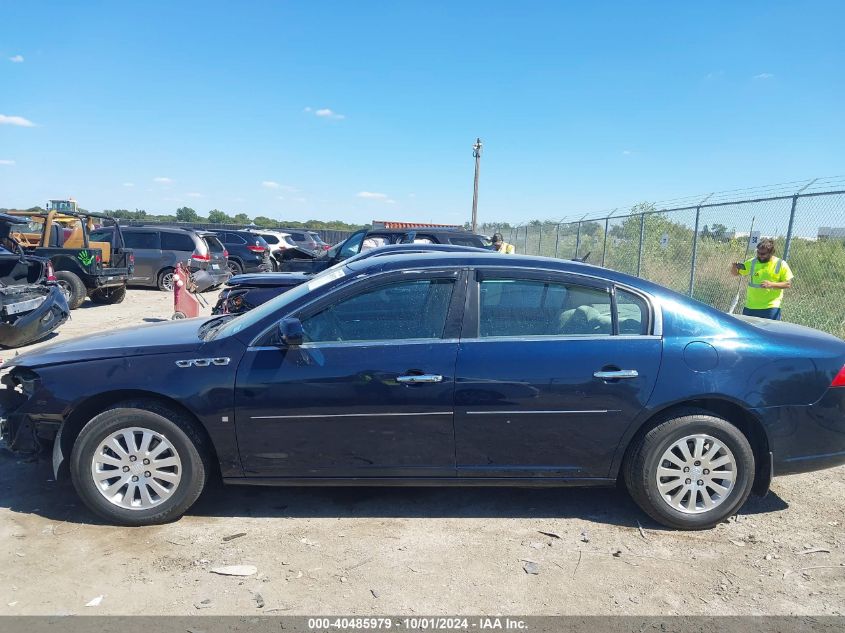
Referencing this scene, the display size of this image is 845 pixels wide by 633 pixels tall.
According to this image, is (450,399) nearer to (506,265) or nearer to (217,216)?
(506,265)

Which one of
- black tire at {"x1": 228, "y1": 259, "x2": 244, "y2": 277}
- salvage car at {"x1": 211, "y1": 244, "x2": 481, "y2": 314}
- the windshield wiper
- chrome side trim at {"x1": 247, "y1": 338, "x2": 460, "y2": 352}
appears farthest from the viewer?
black tire at {"x1": 228, "y1": 259, "x2": 244, "y2": 277}

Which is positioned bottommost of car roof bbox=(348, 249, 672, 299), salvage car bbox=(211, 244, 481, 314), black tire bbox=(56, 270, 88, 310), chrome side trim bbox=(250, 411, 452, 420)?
black tire bbox=(56, 270, 88, 310)

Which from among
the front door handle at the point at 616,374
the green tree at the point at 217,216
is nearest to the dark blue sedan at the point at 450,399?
the front door handle at the point at 616,374

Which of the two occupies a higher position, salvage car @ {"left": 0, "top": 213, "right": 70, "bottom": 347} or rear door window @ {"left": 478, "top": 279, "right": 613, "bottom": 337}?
rear door window @ {"left": 478, "top": 279, "right": 613, "bottom": 337}

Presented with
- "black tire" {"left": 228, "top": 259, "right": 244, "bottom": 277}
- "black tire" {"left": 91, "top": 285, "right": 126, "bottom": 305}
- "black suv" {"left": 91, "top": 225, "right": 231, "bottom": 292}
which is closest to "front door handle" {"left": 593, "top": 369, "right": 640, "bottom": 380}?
"black tire" {"left": 91, "top": 285, "right": 126, "bottom": 305}

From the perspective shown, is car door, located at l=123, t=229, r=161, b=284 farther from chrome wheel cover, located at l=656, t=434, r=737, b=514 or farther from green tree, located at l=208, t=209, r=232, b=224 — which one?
green tree, located at l=208, t=209, r=232, b=224

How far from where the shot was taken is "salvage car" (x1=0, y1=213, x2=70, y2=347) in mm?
8016

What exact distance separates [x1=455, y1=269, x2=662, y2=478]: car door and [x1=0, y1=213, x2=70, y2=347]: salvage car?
23.2 feet

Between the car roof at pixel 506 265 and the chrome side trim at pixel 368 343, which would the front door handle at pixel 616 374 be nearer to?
the car roof at pixel 506 265

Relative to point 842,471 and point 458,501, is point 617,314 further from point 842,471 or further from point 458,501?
point 842,471

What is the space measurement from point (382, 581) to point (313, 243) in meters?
26.0

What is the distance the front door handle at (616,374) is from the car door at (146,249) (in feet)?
46.4

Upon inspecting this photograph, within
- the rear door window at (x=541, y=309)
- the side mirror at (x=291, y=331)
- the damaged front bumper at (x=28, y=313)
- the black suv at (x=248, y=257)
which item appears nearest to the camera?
the side mirror at (x=291, y=331)

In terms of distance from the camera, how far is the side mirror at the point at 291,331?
137 inches
